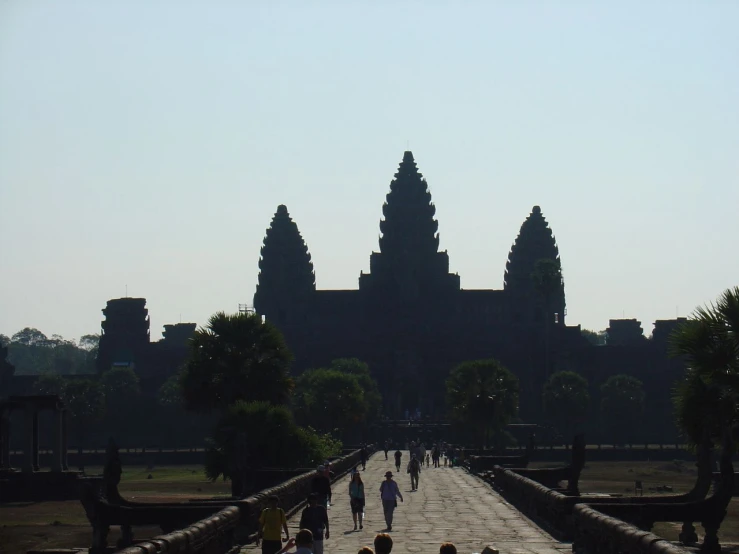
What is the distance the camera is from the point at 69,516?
166 feet

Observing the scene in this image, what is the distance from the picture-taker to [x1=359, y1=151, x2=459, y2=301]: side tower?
17325cm

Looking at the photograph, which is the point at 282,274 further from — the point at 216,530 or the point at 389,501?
the point at 216,530

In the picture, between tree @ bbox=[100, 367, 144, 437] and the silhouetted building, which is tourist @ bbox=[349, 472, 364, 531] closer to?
tree @ bbox=[100, 367, 144, 437]

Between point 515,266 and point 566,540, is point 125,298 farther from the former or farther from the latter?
point 566,540

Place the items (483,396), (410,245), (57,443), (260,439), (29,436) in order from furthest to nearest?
(410,245) → (483,396) → (29,436) → (57,443) → (260,439)

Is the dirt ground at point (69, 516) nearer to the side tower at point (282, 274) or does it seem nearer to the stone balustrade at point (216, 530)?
the stone balustrade at point (216, 530)

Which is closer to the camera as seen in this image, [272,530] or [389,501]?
[272,530]

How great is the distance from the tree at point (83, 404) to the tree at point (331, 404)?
28898mm

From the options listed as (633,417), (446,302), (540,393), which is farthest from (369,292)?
(633,417)

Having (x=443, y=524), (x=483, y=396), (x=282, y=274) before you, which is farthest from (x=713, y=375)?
(x=282, y=274)

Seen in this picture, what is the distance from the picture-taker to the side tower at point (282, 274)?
173 meters

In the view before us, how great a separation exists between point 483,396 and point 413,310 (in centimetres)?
7948

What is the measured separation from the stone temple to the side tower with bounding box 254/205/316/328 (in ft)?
0.42

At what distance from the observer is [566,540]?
91.4ft
